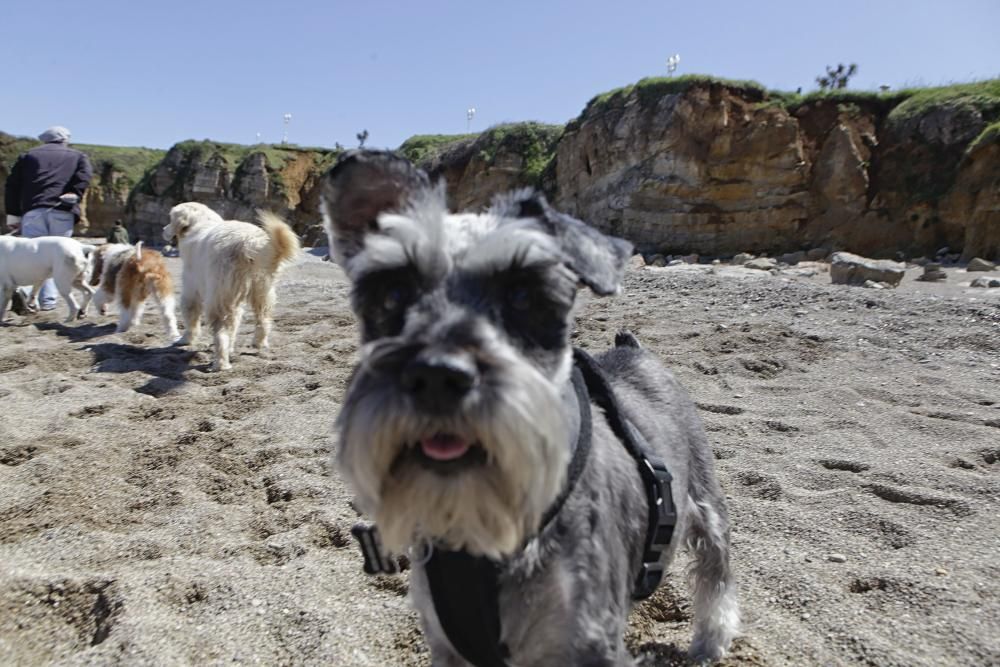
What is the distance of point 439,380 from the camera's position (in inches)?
70.5

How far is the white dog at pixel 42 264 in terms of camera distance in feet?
36.2

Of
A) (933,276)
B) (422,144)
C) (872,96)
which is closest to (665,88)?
(872,96)

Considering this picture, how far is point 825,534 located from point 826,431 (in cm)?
174

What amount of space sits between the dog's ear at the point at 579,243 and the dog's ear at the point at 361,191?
0.36 metres

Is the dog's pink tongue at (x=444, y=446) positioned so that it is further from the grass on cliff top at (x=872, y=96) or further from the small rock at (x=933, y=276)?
the grass on cliff top at (x=872, y=96)

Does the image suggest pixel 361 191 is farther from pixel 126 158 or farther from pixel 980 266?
pixel 126 158

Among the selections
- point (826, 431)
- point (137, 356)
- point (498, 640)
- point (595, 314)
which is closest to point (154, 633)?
point (498, 640)

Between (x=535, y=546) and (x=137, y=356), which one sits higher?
(x=535, y=546)

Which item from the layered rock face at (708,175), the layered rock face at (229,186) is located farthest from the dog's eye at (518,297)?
the layered rock face at (229,186)

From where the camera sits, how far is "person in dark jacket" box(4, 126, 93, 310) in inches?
445

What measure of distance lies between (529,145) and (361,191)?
106 feet

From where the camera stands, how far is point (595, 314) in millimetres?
10523

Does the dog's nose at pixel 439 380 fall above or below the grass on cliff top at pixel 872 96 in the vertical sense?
below

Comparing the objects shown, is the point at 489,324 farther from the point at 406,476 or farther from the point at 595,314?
the point at 595,314
